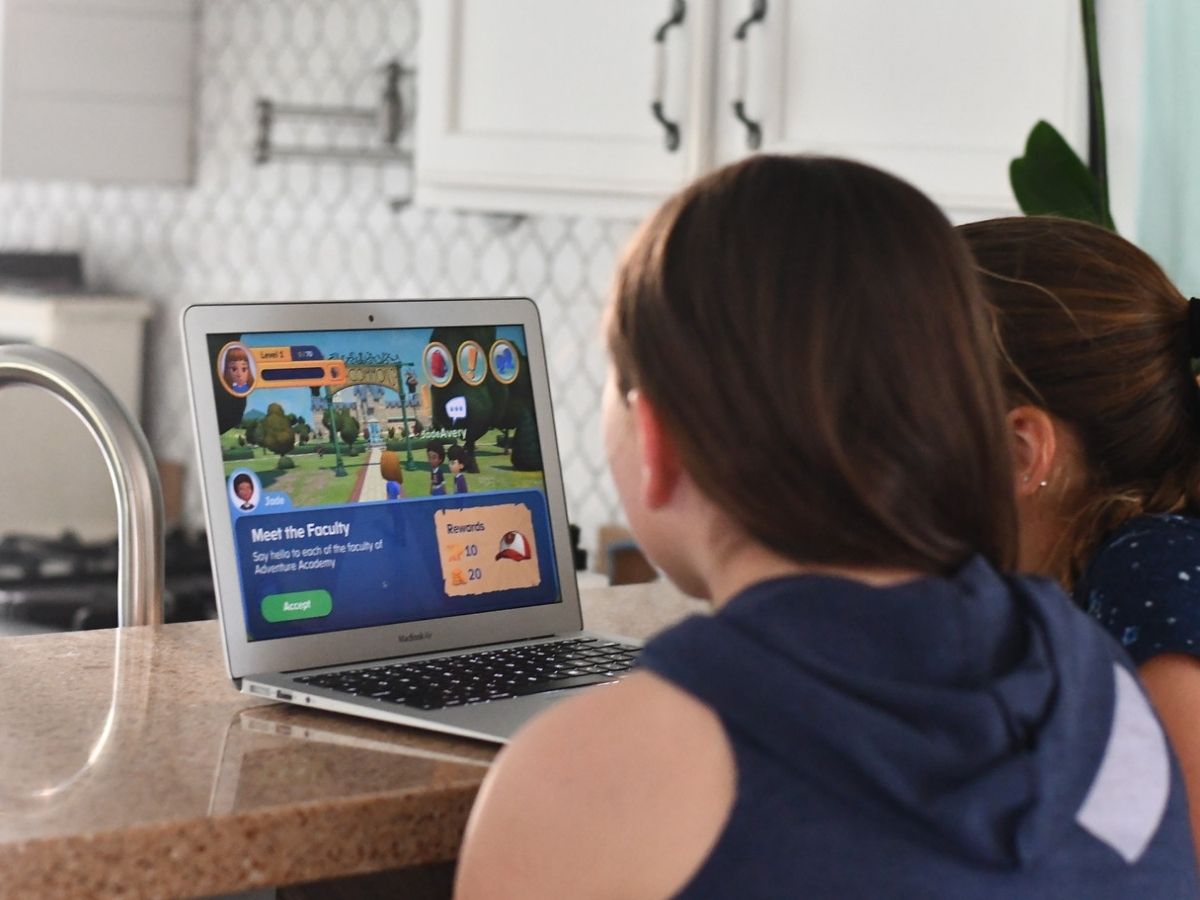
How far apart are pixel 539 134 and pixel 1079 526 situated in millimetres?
1354

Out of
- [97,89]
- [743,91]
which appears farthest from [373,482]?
[97,89]

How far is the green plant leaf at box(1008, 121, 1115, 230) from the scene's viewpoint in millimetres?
1875

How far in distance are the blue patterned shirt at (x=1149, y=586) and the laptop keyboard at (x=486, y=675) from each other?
1.06 feet

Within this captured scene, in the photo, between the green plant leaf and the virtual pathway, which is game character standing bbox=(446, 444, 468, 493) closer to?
the virtual pathway

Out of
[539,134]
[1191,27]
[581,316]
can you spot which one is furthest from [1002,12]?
[581,316]

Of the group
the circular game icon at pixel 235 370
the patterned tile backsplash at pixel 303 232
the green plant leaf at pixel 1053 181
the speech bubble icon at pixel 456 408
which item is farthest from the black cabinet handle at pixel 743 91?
the circular game icon at pixel 235 370

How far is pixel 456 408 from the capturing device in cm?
120

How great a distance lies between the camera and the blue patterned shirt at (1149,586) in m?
0.98

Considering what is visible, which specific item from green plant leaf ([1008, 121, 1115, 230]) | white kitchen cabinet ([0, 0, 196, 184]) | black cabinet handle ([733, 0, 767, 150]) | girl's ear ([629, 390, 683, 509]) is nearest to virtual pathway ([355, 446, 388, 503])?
girl's ear ([629, 390, 683, 509])

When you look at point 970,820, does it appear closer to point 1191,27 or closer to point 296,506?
point 296,506

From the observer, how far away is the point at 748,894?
66 centimetres

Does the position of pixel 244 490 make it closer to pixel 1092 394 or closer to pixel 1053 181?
pixel 1092 394

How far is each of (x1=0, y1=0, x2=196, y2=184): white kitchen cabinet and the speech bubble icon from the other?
2002 millimetres

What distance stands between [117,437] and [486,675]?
0.34 m
